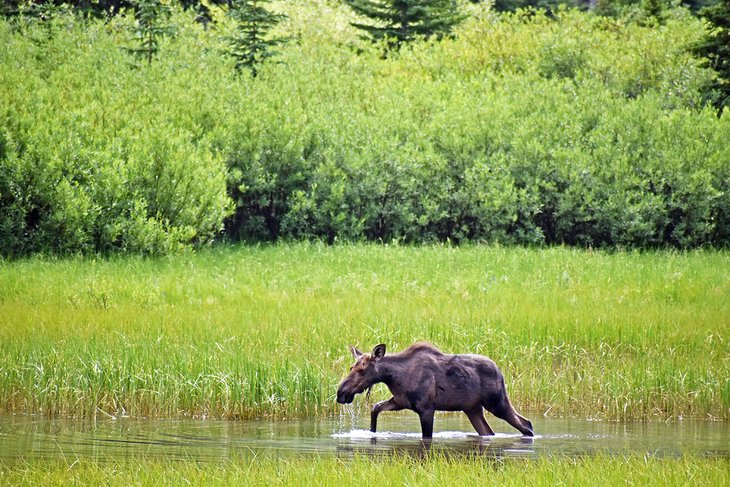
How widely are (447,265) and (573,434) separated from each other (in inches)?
550

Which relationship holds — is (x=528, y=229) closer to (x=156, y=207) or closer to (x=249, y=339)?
(x=156, y=207)

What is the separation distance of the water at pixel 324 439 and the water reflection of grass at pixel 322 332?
2.12 feet

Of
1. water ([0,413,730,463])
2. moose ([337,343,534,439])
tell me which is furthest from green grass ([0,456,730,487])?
moose ([337,343,534,439])

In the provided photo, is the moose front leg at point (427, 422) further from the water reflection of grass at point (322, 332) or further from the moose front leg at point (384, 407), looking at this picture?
the water reflection of grass at point (322, 332)

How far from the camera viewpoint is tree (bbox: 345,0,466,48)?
51844 millimetres

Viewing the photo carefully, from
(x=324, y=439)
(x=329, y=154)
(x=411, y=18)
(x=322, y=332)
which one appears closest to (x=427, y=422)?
(x=324, y=439)

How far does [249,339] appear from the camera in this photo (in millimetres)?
16312

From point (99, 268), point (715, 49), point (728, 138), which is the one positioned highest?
point (715, 49)

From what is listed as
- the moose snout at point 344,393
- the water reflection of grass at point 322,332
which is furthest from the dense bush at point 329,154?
the moose snout at point 344,393

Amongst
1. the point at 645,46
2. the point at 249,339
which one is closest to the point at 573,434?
the point at 249,339

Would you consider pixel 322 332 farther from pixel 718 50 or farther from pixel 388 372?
pixel 718 50

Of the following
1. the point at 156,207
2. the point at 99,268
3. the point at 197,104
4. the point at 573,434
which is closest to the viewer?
the point at 573,434

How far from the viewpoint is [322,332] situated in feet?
55.5

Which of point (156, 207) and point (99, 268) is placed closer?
point (99, 268)
